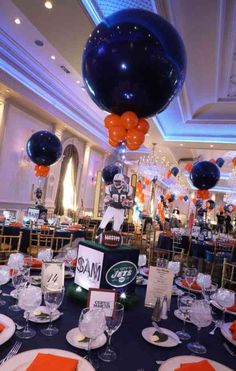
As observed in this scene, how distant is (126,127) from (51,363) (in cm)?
170

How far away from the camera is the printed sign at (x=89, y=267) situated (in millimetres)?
1633

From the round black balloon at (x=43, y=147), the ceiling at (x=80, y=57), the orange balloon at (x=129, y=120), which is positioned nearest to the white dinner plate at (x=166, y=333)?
the orange balloon at (x=129, y=120)

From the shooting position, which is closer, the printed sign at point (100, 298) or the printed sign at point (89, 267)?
the printed sign at point (100, 298)

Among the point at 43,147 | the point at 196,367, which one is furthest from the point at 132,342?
the point at 43,147

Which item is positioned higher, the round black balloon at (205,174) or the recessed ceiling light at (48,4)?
the recessed ceiling light at (48,4)

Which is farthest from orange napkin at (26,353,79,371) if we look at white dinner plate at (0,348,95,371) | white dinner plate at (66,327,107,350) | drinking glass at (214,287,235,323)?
drinking glass at (214,287,235,323)

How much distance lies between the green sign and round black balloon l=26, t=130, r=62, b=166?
4617 mm

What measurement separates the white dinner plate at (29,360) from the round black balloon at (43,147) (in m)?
→ 5.21

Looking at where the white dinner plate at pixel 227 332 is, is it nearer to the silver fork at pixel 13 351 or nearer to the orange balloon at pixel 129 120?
the silver fork at pixel 13 351

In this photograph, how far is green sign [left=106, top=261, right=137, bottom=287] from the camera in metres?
1.63

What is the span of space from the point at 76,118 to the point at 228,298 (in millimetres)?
8296

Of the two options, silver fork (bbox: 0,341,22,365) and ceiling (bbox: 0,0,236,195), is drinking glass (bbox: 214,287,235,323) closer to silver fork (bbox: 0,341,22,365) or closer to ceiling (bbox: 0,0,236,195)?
silver fork (bbox: 0,341,22,365)

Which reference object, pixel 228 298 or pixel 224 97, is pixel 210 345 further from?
pixel 224 97

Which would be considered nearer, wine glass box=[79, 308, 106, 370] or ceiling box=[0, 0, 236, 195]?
wine glass box=[79, 308, 106, 370]
